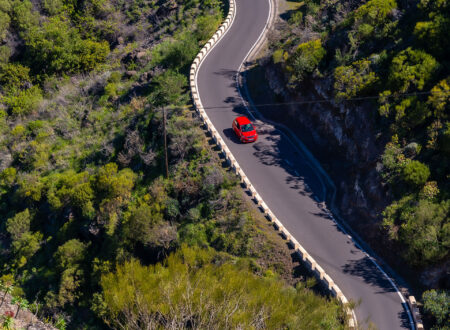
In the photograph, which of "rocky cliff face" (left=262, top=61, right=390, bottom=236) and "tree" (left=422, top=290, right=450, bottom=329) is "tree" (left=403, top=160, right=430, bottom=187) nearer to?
"rocky cliff face" (left=262, top=61, right=390, bottom=236)

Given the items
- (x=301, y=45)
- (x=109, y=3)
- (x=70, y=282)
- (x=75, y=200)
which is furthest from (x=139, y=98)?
(x=109, y=3)

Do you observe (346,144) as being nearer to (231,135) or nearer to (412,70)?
(412,70)

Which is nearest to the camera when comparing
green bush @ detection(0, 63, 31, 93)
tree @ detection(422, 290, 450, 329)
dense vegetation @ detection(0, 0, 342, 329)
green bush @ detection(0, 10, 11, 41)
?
→ tree @ detection(422, 290, 450, 329)

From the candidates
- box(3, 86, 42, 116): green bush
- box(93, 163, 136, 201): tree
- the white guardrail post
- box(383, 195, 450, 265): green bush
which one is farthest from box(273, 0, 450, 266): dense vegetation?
box(3, 86, 42, 116): green bush

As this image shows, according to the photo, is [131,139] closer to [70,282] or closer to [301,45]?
[70,282]

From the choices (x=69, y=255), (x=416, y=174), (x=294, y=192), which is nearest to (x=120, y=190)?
(x=69, y=255)

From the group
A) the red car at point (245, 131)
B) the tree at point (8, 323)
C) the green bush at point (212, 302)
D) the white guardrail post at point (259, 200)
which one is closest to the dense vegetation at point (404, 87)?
the white guardrail post at point (259, 200)
